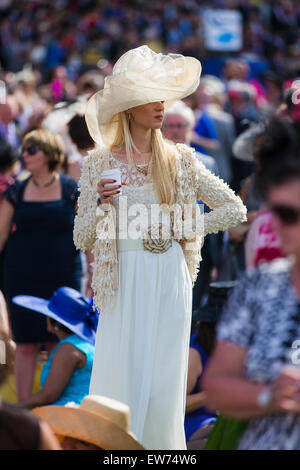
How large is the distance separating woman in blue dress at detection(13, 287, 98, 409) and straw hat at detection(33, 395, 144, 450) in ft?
5.29

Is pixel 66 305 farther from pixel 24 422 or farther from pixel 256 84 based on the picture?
pixel 256 84

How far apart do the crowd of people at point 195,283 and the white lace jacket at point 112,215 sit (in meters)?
0.32

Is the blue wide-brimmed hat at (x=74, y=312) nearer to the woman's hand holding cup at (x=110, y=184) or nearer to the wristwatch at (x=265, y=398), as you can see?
the woman's hand holding cup at (x=110, y=184)

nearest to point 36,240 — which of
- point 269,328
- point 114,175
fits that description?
point 114,175

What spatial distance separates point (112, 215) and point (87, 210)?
0.13 metres

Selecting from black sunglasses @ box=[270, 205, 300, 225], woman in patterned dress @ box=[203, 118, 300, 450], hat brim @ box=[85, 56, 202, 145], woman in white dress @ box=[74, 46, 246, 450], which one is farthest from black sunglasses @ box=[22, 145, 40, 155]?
black sunglasses @ box=[270, 205, 300, 225]

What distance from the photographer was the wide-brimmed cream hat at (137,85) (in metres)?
4.30

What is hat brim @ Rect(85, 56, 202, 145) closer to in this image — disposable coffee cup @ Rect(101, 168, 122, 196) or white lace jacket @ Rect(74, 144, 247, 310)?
white lace jacket @ Rect(74, 144, 247, 310)

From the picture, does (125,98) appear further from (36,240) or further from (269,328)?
(269,328)

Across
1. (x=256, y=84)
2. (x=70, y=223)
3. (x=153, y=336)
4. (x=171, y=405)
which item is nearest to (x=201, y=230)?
(x=153, y=336)

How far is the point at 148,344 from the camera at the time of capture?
164 inches

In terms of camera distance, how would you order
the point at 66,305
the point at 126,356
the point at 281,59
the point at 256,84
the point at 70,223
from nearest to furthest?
the point at 126,356 < the point at 66,305 < the point at 70,223 < the point at 256,84 < the point at 281,59

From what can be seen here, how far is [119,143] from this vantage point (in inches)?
174

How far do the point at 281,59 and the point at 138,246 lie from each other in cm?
1762
